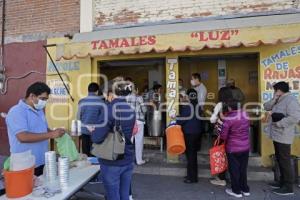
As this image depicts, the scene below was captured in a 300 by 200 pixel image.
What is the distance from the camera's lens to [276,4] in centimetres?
702

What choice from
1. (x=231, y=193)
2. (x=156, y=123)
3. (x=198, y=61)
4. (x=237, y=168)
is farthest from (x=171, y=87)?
(x=231, y=193)

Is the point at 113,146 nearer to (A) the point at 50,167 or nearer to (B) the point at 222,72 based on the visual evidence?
(A) the point at 50,167

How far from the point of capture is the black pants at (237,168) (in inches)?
221

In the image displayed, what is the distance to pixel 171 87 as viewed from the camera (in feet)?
25.1

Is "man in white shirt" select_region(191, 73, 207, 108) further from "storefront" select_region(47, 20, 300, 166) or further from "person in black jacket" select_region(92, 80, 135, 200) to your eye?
"person in black jacket" select_region(92, 80, 135, 200)

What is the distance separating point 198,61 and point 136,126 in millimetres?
5042

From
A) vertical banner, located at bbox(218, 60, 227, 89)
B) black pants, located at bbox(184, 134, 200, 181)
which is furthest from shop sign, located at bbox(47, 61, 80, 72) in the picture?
vertical banner, located at bbox(218, 60, 227, 89)

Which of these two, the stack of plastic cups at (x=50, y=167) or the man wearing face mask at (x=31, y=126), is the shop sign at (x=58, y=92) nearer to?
the man wearing face mask at (x=31, y=126)

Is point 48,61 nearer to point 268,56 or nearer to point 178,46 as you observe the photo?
point 178,46

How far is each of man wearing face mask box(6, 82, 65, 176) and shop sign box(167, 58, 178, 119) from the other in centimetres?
380

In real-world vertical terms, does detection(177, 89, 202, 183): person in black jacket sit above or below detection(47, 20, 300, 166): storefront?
below

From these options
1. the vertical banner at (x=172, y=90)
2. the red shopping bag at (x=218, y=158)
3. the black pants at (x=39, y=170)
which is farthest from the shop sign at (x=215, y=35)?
the black pants at (x=39, y=170)

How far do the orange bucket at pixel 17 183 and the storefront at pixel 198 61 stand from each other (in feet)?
12.8

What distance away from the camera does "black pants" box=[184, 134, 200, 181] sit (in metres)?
6.44
